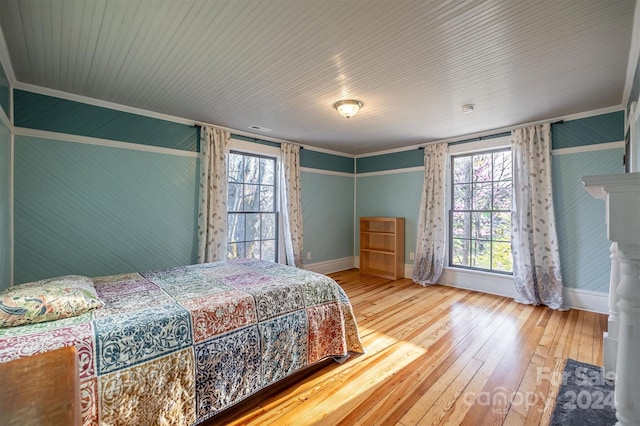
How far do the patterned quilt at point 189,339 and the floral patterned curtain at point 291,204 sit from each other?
2.07m

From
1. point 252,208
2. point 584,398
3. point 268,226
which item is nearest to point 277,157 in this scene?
point 252,208

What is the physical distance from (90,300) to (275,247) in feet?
9.95

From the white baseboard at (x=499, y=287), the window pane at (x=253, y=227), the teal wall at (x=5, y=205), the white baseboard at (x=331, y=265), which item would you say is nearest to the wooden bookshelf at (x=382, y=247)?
the white baseboard at (x=499, y=287)

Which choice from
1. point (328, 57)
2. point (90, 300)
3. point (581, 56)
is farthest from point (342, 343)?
point (581, 56)

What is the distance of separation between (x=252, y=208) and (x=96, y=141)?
207 cm

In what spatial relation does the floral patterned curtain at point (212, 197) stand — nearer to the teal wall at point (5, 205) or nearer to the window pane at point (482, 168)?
the teal wall at point (5, 205)

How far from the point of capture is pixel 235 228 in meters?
4.18

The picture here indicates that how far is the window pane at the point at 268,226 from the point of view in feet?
14.9

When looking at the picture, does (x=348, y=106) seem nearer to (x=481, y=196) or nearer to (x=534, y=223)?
(x=481, y=196)

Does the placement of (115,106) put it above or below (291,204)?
above

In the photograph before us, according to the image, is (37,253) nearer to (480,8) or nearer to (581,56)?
(480,8)

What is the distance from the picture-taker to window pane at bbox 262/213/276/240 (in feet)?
14.9

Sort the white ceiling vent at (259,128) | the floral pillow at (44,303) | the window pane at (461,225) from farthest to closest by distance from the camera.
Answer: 1. the window pane at (461,225)
2. the white ceiling vent at (259,128)
3. the floral pillow at (44,303)

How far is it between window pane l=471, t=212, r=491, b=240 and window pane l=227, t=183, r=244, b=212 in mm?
3674
